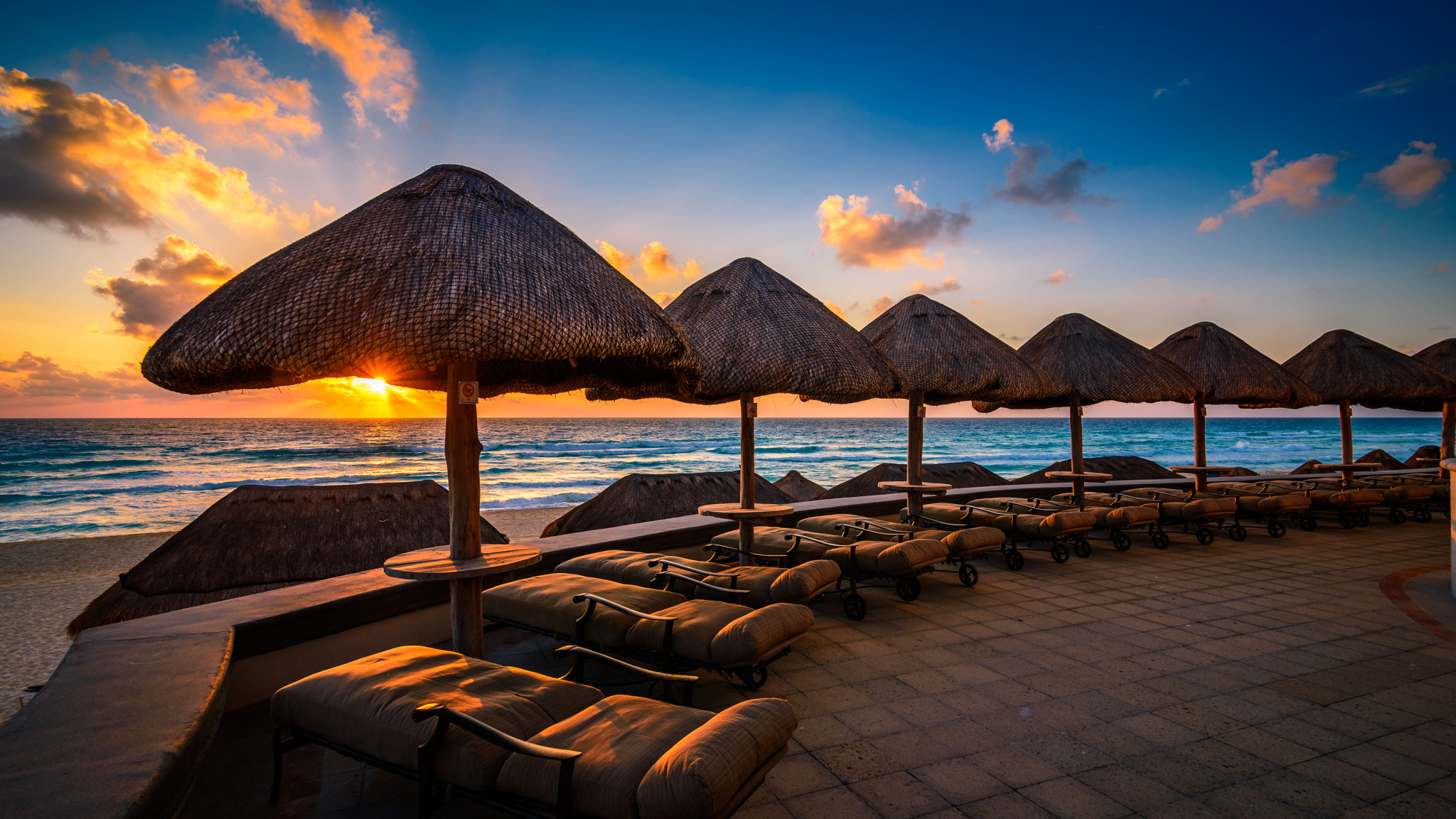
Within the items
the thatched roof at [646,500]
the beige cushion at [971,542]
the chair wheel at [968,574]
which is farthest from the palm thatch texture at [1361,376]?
the thatched roof at [646,500]

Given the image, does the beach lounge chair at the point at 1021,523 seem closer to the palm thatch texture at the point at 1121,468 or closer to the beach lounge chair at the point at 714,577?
the beach lounge chair at the point at 714,577

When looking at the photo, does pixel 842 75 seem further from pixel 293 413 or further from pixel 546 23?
pixel 293 413

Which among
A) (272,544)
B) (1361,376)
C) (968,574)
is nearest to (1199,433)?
(1361,376)

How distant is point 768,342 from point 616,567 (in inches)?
91.2

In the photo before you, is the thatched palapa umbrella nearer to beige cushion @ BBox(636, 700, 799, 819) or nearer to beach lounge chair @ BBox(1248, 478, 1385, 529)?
beige cushion @ BBox(636, 700, 799, 819)

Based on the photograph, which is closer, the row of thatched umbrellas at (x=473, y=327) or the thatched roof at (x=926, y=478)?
the row of thatched umbrellas at (x=473, y=327)

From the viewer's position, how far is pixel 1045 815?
84.4 inches

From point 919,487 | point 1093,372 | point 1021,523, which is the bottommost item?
point 1021,523

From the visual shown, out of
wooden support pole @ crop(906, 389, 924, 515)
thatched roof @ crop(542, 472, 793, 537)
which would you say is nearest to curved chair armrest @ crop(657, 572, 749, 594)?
wooden support pole @ crop(906, 389, 924, 515)

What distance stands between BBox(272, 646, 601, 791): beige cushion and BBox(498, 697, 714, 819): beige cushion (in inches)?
4.5

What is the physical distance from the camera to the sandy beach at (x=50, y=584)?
238 inches

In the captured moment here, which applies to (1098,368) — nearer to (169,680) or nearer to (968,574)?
(968,574)

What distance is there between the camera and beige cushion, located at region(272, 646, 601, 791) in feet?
6.31

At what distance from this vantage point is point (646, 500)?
9992 mm
